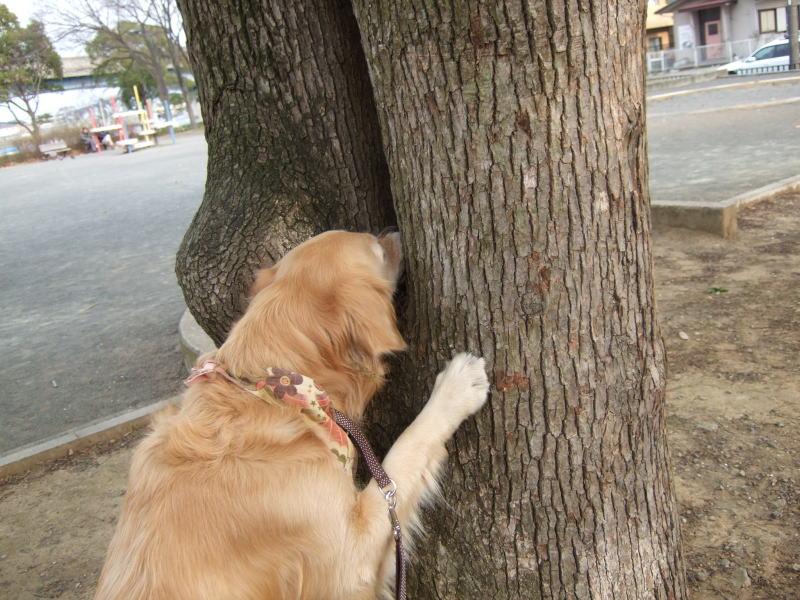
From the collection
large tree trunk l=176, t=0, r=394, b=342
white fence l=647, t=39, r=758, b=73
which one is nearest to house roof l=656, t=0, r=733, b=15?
white fence l=647, t=39, r=758, b=73

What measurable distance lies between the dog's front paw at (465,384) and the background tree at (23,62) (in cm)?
5321

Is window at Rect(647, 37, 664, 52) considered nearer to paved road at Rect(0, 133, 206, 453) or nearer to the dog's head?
paved road at Rect(0, 133, 206, 453)

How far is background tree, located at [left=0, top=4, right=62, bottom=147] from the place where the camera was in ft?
163

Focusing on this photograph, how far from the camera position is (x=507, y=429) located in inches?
87.4

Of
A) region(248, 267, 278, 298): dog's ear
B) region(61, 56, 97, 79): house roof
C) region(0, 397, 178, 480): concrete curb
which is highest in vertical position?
region(61, 56, 97, 79): house roof

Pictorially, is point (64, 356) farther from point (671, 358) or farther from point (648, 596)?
point (648, 596)

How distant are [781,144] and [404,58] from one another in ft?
38.2

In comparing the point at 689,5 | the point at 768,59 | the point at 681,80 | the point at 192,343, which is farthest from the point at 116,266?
the point at 689,5

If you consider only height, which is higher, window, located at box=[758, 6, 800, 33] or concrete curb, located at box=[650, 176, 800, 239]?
window, located at box=[758, 6, 800, 33]

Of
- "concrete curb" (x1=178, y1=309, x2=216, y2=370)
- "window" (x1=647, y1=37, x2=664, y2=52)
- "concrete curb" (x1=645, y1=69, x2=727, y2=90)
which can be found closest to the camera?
"concrete curb" (x1=178, y1=309, x2=216, y2=370)

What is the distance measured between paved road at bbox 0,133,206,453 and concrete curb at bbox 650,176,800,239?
502 centimetres

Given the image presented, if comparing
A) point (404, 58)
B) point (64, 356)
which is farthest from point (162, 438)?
point (64, 356)

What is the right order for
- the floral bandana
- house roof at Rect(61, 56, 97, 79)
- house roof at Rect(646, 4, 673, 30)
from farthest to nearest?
house roof at Rect(61, 56, 97, 79)
house roof at Rect(646, 4, 673, 30)
the floral bandana

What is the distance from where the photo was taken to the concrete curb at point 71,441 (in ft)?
15.4
